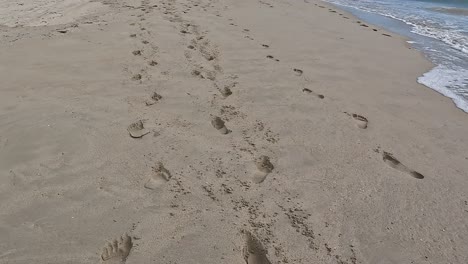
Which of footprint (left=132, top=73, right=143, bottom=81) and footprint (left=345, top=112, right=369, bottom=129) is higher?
footprint (left=345, top=112, right=369, bottom=129)

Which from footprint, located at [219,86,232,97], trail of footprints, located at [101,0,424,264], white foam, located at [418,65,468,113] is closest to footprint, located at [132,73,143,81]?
trail of footprints, located at [101,0,424,264]

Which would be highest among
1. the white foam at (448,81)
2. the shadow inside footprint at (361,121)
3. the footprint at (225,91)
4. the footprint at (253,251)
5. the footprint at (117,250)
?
the white foam at (448,81)

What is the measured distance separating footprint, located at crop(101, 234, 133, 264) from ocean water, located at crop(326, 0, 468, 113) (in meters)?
4.61

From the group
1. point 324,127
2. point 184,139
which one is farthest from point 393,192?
point 184,139

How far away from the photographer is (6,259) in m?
2.52

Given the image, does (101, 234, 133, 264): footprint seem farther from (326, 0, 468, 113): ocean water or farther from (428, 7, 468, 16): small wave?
(428, 7, 468, 16): small wave

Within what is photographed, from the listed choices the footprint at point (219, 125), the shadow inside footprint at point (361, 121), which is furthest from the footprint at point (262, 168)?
the shadow inside footprint at point (361, 121)

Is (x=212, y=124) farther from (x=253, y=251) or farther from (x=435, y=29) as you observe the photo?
(x=435, y=29)

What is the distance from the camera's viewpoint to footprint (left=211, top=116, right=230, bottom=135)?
13.6ft

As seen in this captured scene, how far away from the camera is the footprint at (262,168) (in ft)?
11.3

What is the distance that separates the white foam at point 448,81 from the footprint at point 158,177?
4061 mm

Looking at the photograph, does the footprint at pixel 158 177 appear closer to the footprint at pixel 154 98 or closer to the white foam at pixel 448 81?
the footprint at pixel 154 98

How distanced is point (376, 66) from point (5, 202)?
565 centimetres

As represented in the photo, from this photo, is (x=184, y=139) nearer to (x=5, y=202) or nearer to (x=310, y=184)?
(x=310, y=184)
